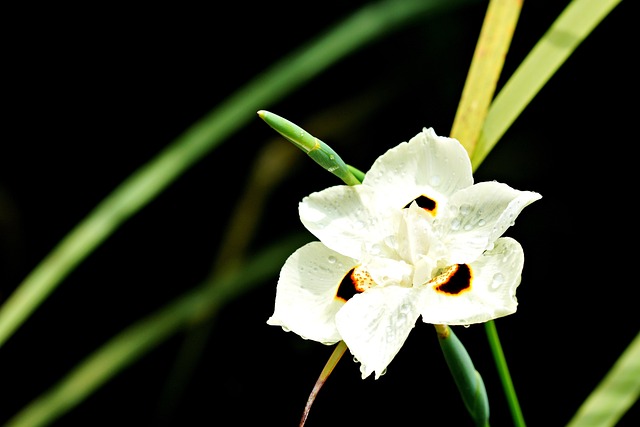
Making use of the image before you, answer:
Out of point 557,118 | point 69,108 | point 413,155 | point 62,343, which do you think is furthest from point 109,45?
point 413,155

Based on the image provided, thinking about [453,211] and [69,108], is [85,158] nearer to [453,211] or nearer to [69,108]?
[69,108]

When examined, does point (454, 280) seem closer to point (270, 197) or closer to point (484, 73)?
point (484, 73)

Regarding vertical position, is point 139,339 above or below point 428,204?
above

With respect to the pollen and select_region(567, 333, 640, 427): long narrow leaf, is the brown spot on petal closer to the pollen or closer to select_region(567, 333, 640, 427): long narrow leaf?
the pollen

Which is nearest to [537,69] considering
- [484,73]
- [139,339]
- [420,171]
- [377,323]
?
[484,73]

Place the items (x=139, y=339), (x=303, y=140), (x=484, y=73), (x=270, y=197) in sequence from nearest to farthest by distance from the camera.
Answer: (x=303, y=140)
(x=484, y=73)
(x=139, y=339)
(x=270, y=197)

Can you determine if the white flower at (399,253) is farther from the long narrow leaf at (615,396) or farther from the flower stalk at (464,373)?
the long narrow leaf at (615,396)

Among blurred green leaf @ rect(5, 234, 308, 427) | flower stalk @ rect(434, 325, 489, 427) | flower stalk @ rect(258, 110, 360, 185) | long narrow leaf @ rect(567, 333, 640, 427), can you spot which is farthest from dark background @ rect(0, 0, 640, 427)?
flower stalk @ rect(258, 110, 360, 185)
